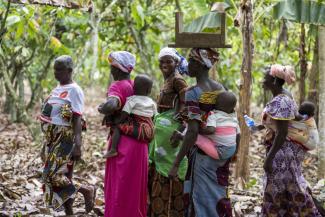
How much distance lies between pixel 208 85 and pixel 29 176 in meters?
3.76

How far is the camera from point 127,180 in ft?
14.4

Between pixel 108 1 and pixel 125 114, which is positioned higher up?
pixel 108 1

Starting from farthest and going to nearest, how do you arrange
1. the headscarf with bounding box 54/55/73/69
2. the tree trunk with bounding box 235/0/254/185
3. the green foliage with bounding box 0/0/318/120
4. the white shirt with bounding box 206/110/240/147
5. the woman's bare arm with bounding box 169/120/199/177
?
the green foliage with bounding box 0/0/318/120 < the tree trunk with bounding box 235/0/254/185 < the headscarf with bounding box 54/55/73/69 < the white shirt with bounding box 206/110/240/147 < the woman's bare arm with bounding box 169/120/199/177

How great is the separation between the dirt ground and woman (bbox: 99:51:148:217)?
34.7 inches

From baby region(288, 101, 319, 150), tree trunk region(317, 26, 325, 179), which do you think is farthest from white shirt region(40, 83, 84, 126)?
tree trunk region(317, 26, 325, 179)

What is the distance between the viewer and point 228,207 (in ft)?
13.1

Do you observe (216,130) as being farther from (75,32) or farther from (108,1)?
(75,32)

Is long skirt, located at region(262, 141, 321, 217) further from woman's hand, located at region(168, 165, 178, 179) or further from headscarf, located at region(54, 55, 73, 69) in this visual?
headscarf, located at region(54, 55, 73, 69)

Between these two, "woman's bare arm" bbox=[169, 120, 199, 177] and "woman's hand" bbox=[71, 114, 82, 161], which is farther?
"woman's hand" bbox=[71, 114, 82, 161]

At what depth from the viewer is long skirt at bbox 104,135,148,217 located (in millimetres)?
4391

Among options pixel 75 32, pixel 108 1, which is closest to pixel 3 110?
pixel 75 32

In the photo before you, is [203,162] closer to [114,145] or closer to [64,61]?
[114,145]

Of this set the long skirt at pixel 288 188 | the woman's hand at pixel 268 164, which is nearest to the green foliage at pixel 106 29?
the long skirt at pixel 288 188

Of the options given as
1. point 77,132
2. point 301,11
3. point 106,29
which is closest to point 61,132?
point 77,132
